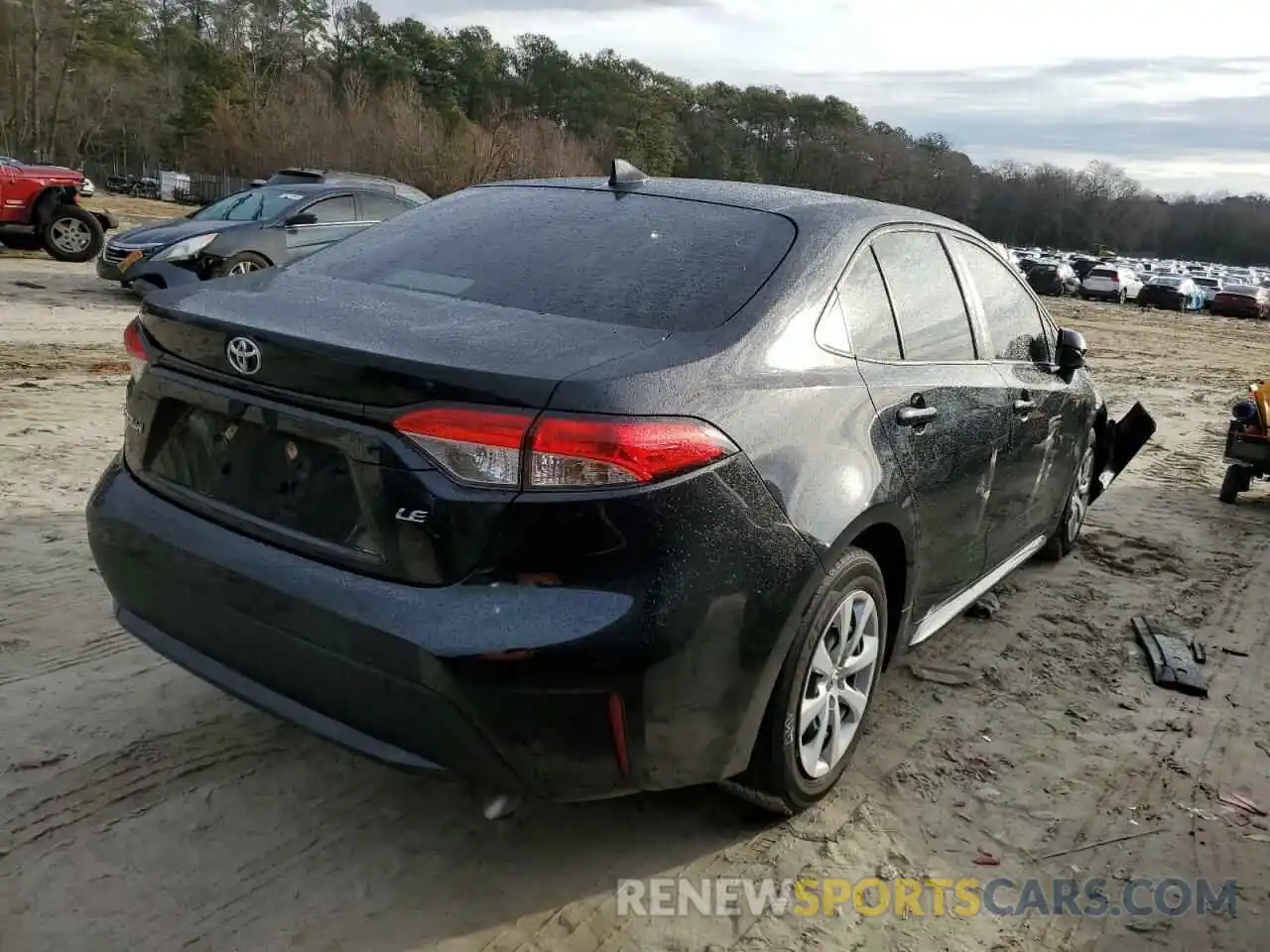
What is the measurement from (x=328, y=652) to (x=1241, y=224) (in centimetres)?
13444

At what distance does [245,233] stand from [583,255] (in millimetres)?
9326

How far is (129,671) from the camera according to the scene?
345 cm

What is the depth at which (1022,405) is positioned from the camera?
3930 millimetres

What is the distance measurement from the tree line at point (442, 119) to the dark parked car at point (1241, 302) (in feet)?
64.0

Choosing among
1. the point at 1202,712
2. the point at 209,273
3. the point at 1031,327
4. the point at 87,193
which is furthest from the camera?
the point at 87,193

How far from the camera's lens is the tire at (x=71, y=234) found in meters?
14.5

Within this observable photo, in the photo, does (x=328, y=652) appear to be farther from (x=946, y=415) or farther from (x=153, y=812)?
(x=946, y=415)

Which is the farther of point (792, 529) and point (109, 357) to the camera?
point (109, 357)

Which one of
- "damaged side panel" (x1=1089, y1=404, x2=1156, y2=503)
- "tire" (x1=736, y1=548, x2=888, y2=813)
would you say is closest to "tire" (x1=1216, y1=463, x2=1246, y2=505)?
"damaged side panel" (x1=1089, y1=404, x2=1156, y2=503)

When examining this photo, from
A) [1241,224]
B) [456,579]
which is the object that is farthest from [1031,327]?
[1241,224]

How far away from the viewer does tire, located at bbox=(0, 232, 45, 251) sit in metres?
14.5

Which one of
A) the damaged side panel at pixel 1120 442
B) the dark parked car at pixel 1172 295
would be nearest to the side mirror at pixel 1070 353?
the damaged side panel at pixel 1120 442

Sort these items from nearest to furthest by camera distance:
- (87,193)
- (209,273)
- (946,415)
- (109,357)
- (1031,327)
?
(946,415)
(1031,327)
(109,357)
(209,273)
(87,193)

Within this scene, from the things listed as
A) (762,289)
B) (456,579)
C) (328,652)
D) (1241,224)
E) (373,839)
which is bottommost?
(373,839)
